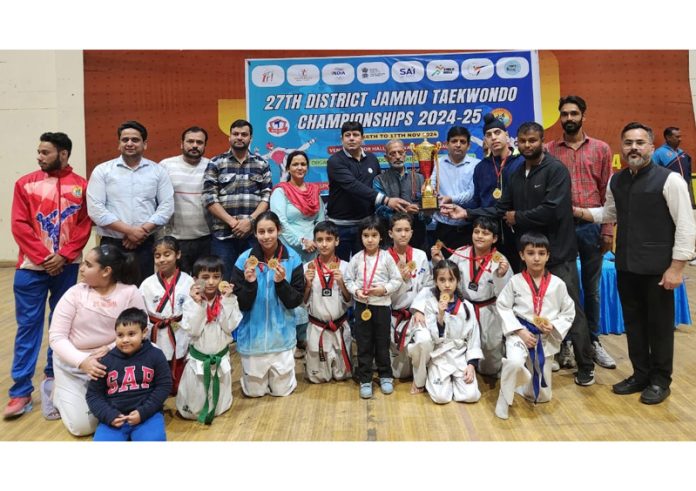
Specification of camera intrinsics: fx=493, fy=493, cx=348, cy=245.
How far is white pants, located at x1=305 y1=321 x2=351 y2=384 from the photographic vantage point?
10.8 ft

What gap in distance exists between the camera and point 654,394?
2857 millimetres

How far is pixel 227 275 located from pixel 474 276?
1824 mm

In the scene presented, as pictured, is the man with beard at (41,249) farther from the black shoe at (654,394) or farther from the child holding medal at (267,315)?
the black shoe at (654,394)

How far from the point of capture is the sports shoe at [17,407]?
9.25 feet

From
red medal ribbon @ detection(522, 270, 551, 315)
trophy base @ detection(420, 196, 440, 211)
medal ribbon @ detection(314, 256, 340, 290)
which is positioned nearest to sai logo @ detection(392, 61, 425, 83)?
trophy base @ detection(420, 196, 440, 211)

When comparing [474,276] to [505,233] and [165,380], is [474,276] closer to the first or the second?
[505,233]

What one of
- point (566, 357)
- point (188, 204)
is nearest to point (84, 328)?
point (188, 204)

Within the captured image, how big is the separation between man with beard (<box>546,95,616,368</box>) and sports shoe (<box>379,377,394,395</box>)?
62.6 inches

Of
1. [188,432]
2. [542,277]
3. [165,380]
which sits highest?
[542,277]

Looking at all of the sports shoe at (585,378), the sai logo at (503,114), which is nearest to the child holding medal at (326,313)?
the sports shoe at (585,378)

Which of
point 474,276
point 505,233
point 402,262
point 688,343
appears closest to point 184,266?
point 402,262

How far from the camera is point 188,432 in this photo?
265cm

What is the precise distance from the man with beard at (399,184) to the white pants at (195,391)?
65.2 inches

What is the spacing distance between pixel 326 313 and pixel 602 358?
2023mm
